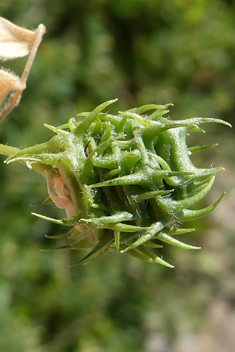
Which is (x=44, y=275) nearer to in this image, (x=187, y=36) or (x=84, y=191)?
(x=84, y=191)

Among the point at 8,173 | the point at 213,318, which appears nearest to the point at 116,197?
the point at 8,173

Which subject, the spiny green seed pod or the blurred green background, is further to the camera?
the blurred green background

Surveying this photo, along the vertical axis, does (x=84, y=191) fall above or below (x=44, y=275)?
above

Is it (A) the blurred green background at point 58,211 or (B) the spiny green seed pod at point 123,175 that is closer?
(B) the spiny green seed pod at point 123,175

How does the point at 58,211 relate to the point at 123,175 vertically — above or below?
below

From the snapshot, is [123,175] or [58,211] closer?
[123,175]
